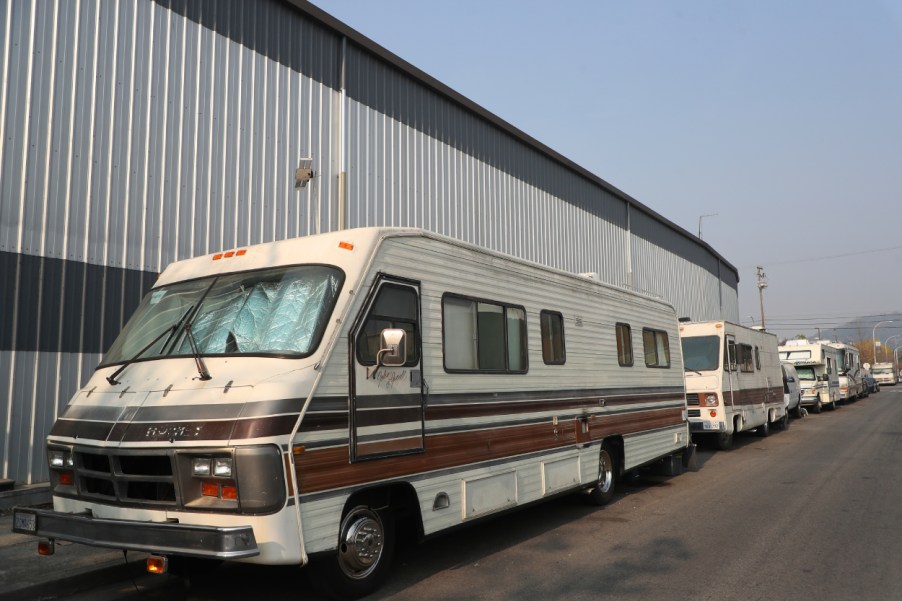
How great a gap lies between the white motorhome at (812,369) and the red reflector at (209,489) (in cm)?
2823

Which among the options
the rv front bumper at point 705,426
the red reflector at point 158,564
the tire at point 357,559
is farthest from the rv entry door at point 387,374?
the rv front bumper at point 705,426

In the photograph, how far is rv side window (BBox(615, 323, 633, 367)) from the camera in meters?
10.1

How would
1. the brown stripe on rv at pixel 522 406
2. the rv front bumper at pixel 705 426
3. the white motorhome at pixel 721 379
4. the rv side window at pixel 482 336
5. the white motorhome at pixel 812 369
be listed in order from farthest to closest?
the white motorhome at pixel 812 369 → the white motorhome at pixel 721 379 → the rv front bumper at pixel 705 426 → the rv side window at pixel 482 336 → the brown stripe on rv at pixel 522 406

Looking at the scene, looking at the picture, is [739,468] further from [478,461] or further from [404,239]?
[404,239]

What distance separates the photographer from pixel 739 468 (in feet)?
43.0

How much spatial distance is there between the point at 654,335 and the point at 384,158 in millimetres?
6577

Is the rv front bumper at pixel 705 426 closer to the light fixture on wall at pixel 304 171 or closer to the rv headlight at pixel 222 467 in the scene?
the light fixture on wall at pixel 304 171

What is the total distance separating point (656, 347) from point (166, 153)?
820cm

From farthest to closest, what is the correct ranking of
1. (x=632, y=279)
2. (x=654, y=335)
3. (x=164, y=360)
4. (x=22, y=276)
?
(x=632, y=279)
(x=654, y=335)
(x=22, y=276)
(x=164, y=360)

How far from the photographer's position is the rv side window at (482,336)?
6676 mm

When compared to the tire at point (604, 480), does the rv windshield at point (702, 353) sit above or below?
above

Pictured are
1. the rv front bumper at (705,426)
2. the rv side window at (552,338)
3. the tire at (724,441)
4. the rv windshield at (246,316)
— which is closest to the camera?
the rv windshield at (246,316)

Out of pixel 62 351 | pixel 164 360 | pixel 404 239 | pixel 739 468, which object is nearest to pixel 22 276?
pixel 62 351

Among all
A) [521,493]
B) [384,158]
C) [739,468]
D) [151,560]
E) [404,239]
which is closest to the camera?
[151,560]
